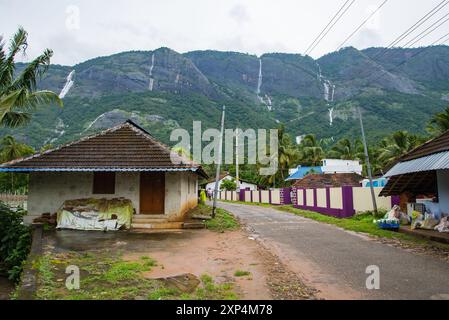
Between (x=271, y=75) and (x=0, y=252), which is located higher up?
(x=271, y=75)

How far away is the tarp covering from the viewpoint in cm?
1327

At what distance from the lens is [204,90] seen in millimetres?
104500

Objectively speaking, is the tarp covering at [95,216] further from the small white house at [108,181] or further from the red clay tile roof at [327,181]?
the red clay tile roof at [327,181]

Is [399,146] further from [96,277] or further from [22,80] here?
[96,277]

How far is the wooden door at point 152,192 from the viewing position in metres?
14.5

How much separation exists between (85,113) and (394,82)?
273 feet

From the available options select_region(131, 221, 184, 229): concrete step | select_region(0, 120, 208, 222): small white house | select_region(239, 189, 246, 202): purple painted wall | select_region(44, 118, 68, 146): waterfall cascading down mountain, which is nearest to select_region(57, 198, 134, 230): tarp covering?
select_region(131, 221, 184, 229): concrete step

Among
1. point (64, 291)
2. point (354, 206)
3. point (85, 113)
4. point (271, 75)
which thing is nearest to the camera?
point (64, 291)

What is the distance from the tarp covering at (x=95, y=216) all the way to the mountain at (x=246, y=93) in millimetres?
26578

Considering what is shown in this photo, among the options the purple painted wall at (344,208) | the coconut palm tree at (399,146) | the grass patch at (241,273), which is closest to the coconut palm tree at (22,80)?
the grass patch at (241,273)

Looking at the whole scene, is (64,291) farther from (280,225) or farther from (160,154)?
(280,225)

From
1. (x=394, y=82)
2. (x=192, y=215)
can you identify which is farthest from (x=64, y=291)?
(x=394, y=82)

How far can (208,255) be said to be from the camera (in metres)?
8.91
